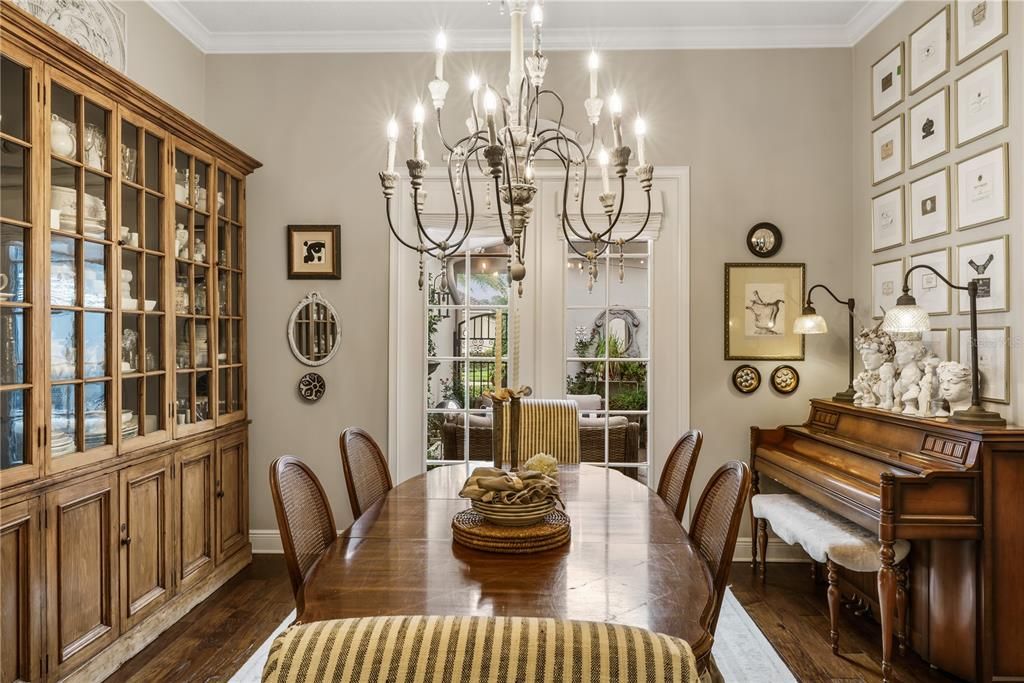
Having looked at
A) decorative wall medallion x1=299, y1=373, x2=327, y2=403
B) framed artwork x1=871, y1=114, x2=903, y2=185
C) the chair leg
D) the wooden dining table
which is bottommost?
the chair leg

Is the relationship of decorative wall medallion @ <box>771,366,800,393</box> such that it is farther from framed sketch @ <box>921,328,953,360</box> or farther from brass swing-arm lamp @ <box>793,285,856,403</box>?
framed sketch @ <box>921,328,953,360</box>

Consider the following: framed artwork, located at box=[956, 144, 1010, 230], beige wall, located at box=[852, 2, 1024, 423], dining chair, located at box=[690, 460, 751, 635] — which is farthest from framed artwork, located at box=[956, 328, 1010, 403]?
dining chair, located at box=[690, 460, 751, 635]

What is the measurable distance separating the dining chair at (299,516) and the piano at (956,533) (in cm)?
194

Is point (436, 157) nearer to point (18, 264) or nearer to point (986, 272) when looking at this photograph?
point (18, 264)

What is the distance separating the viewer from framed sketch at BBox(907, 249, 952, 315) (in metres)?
2.87

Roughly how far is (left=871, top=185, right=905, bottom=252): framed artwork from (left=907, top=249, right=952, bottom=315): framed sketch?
19 cm

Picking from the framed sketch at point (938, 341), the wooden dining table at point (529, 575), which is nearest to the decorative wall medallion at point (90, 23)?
the wooden dining table at point (529, 575)

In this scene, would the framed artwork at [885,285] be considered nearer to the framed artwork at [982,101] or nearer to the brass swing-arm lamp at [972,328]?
the brass swing-arm lamp at [972,328]

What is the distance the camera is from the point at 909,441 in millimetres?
2631

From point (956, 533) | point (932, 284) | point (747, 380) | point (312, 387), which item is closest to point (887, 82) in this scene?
point (932, 284)

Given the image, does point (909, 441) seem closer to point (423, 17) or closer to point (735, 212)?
point (735, 212)

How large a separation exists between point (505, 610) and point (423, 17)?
3265mm

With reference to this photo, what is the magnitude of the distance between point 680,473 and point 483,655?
5.97 feet

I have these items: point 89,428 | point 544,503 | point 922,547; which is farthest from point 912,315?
point 89,428
